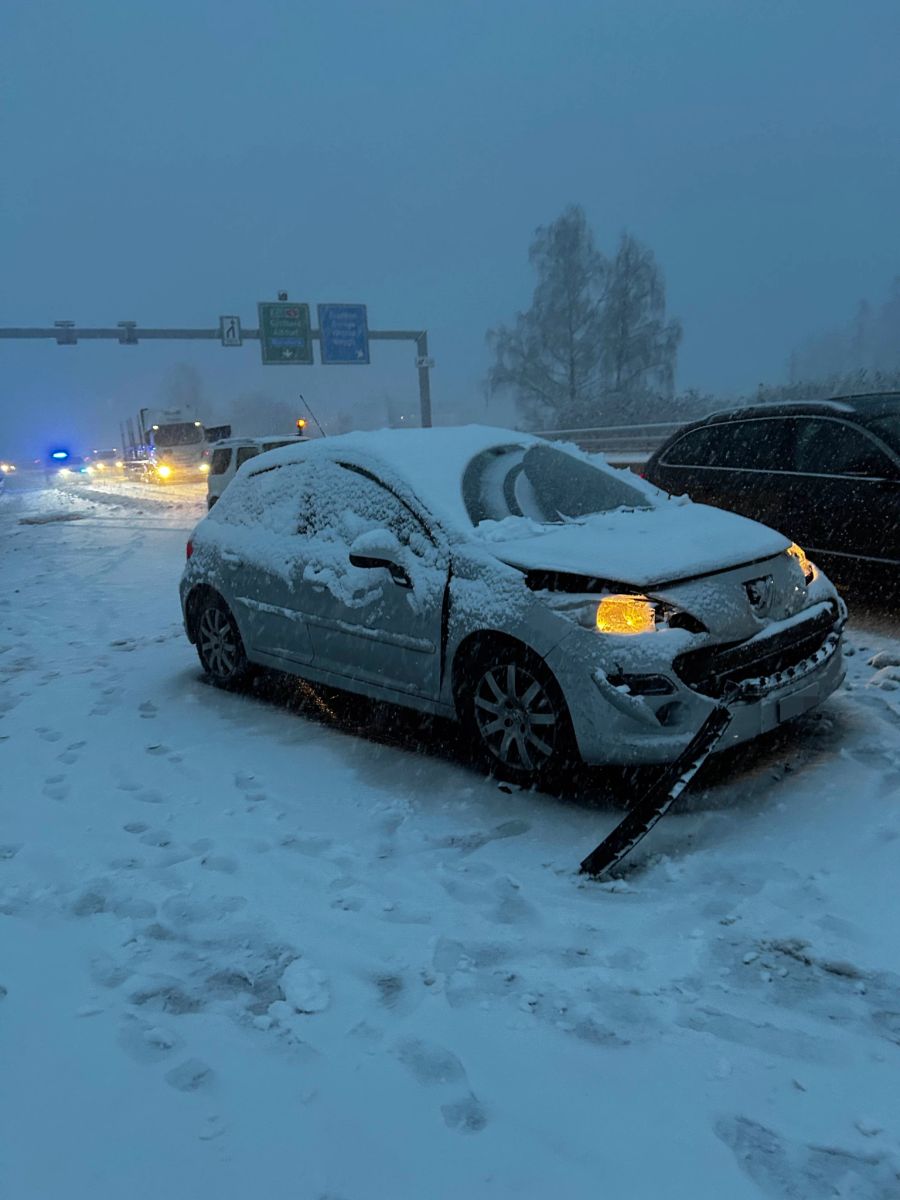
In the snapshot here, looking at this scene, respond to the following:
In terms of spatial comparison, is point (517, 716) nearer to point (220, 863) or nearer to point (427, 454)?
point (220, 863)

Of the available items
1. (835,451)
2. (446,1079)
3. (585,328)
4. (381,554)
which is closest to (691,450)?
(835,451)

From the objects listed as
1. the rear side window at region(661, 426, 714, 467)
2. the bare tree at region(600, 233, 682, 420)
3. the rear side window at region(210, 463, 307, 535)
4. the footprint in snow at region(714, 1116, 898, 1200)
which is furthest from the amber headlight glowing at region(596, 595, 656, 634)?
the bare tree at region(600, 233, 682, 420)

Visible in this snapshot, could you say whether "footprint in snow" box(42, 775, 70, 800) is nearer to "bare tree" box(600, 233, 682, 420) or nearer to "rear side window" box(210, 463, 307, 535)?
"rear side window" box(210, 463, 307, 535)

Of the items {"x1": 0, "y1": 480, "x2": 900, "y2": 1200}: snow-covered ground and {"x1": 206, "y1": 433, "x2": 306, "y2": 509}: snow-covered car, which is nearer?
{"x1": 0, "y1": 480, "x2": 900, "y2": 1200}: snow-covered ground

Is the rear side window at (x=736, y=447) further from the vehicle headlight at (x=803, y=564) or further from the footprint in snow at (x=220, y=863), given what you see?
the footprint in snow at (x=220, y=863)

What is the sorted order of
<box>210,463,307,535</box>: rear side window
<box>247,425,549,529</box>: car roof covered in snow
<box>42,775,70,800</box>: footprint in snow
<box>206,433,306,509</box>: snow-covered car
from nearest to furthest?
<box>42,775,70,800</box>: footprint in snow → <box>247,425,549,529</box>: car roof covered in snow → <box>210,463,307,535</box>: rear side window → <box>206,433,306,509</box>: snow-covered car

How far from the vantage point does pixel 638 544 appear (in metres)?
4.23

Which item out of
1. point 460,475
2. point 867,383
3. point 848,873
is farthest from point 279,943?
point 867,383

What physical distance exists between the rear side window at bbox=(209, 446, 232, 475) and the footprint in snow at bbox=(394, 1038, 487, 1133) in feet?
56.5

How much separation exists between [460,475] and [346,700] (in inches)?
69.0

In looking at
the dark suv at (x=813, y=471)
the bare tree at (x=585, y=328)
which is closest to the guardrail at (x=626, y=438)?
the dark suv at (x=813, y=471)

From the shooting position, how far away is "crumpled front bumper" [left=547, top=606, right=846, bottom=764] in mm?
3775

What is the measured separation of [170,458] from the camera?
121 ft

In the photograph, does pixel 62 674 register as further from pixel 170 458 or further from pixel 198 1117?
pixel 170 458
